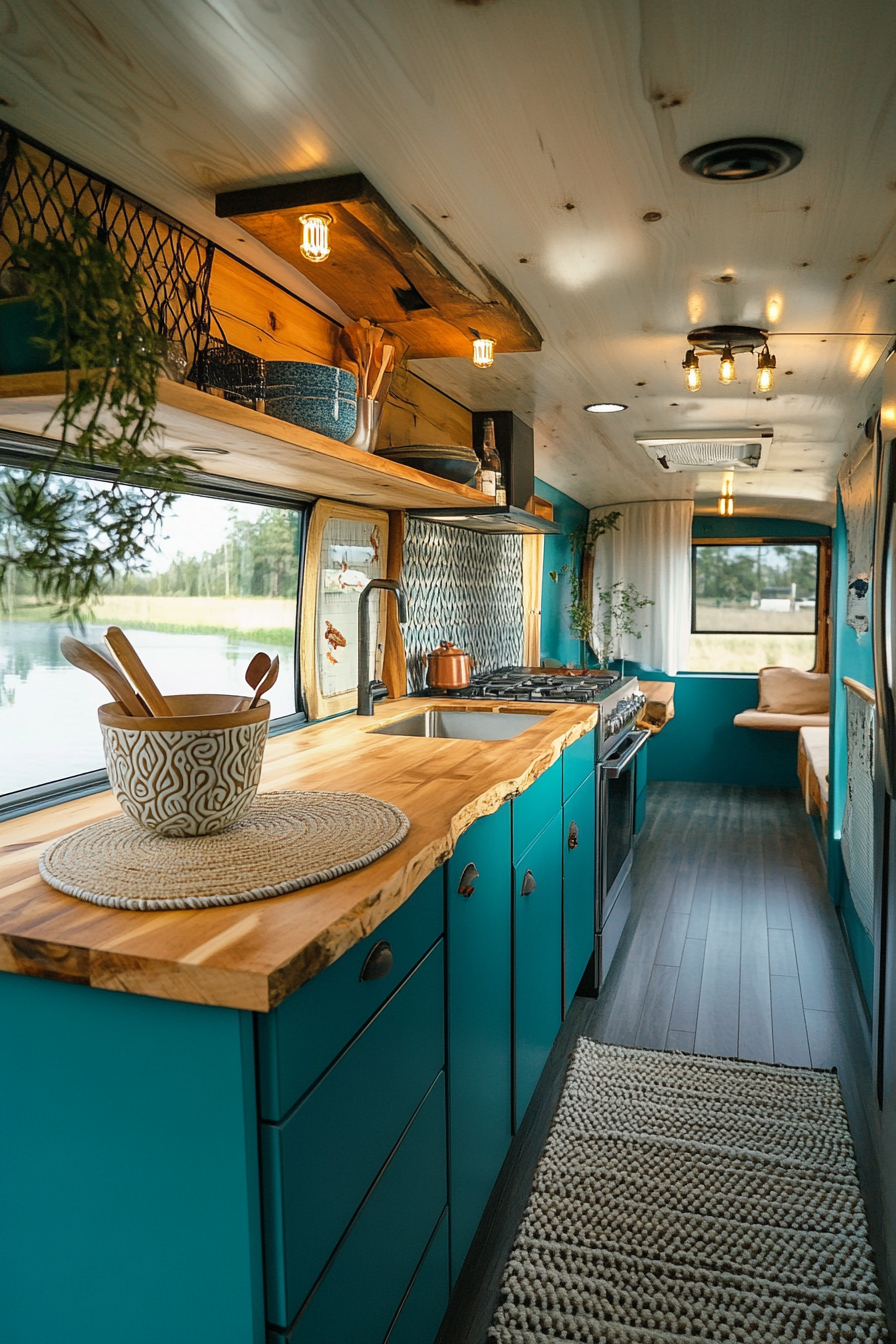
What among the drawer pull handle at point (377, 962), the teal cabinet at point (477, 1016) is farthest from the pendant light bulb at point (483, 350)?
the drawer pull handle at point (377, 962)

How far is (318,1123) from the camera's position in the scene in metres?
1.12

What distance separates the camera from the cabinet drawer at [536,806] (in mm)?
2131

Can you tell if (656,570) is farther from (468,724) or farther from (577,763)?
(577,763)

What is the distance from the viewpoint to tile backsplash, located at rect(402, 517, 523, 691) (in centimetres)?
347

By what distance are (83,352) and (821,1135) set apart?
8.03 ft

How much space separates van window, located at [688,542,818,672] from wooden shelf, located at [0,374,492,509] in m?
5.33

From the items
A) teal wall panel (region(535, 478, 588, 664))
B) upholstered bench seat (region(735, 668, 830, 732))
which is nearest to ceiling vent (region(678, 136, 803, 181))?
teal wall panel (region(535, 478, 588, 664))

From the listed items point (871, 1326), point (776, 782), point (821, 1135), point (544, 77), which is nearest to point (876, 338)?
point (544, 77)

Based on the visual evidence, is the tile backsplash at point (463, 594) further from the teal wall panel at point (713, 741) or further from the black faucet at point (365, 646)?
the teal wall panel at point (713, 741)

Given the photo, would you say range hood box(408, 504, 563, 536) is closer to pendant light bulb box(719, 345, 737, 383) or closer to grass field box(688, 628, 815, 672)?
pendant light bulb box(719, 345, 737, 383)

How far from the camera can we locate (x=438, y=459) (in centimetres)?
265

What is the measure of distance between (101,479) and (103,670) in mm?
553

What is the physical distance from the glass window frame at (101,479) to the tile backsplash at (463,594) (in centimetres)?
73

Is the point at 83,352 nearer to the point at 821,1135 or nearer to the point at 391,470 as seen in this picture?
the point at 391,470
